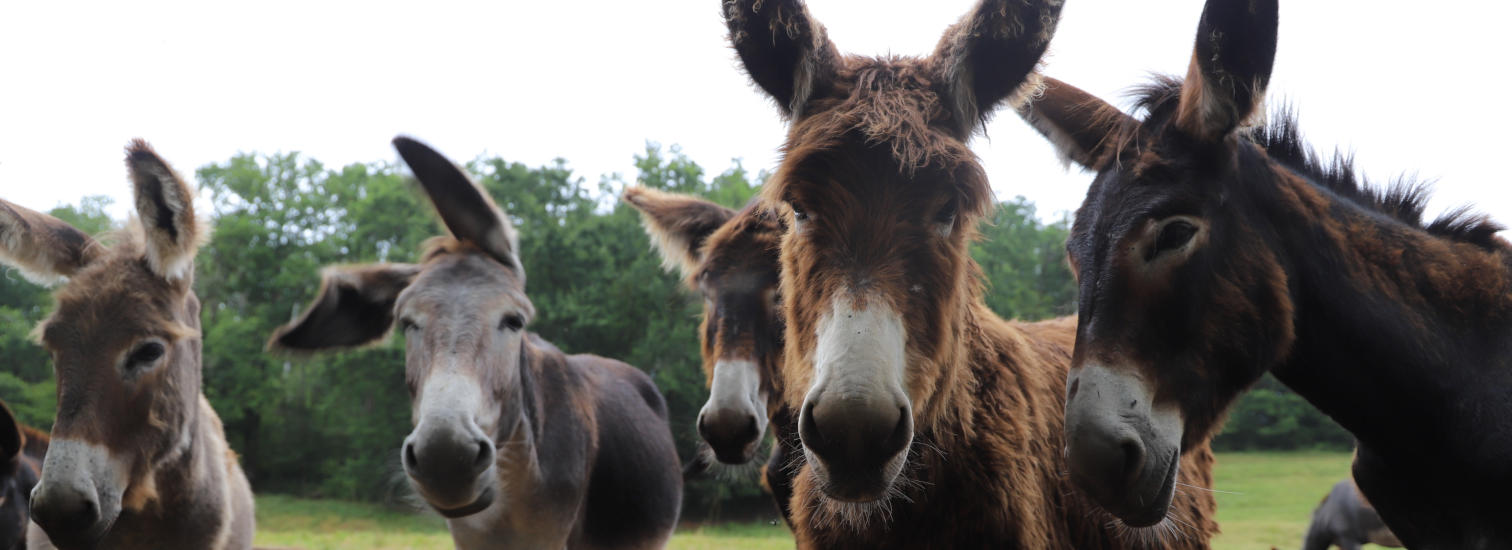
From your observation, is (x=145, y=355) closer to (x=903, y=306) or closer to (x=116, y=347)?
(x=116, y=347)

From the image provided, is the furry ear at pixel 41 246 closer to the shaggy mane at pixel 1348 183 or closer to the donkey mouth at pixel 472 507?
the donkey mouth at pixel 472 507

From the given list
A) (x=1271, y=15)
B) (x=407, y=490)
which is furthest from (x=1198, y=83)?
(x=407, y=490)

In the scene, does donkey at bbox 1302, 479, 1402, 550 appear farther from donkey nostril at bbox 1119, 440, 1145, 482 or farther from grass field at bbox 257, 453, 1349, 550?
donkey nostril at bbox 1119, 440, 1145, 482

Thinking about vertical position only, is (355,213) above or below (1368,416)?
below

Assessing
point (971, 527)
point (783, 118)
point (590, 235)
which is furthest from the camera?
point (590, 235)

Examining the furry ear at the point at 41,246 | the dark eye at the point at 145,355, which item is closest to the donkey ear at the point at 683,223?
the dark eye at the point at 145,355

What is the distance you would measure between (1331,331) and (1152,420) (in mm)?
782

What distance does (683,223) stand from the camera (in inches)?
199

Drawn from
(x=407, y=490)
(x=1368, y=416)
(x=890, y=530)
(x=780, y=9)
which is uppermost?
(x=780, y=9)

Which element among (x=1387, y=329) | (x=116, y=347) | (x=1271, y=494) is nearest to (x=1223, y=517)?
(x=1271, y=494)

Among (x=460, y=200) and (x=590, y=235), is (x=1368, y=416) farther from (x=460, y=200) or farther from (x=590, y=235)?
(x=590, y=235)

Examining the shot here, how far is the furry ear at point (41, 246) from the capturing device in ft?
13.4

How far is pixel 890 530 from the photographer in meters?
2.76

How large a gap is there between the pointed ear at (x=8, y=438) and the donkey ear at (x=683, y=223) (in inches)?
157
